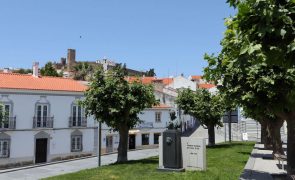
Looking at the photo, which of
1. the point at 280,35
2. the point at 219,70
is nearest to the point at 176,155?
the point at 219,70

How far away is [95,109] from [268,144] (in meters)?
13.7

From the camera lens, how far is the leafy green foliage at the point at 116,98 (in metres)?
21.3

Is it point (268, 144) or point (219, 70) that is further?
point (268, 144)

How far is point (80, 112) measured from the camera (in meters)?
41.3

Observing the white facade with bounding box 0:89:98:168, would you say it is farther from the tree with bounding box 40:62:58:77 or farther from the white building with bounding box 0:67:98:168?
the tree with bounding box 40:62:58:77

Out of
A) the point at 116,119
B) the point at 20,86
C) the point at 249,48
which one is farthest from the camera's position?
the point at 20,86

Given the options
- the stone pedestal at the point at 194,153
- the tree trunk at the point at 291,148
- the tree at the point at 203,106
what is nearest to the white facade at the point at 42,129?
the tree at the point at 203,106

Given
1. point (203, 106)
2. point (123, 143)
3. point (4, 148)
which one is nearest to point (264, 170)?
point (123, 143)

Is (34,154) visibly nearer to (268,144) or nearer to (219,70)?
(268,144)

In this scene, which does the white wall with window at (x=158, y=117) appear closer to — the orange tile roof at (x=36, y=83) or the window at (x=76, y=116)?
the orange tile roof at (x=36, y=83)

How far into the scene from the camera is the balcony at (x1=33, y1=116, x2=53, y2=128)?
37.2 meters

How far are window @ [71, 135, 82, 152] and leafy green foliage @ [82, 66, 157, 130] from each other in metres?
Answer: 18.8

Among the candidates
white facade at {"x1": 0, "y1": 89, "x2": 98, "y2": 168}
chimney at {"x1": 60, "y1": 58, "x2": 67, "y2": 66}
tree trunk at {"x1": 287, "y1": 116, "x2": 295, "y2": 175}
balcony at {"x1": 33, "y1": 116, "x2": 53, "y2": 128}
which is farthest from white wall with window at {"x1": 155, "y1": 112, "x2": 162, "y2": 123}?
chimney at {"x1": 60, "y1": 58, "x2": 67, "y2": 66}

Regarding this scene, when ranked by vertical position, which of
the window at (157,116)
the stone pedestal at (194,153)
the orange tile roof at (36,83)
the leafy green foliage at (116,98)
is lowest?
the stone pedestal at (194,153)
